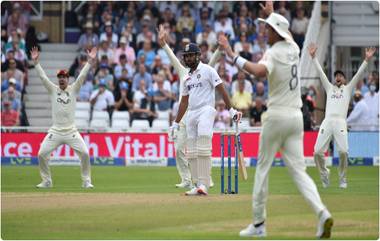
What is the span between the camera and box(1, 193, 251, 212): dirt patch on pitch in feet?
46.9

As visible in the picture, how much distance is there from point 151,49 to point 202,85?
13.4 m

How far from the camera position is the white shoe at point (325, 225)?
10.8 m

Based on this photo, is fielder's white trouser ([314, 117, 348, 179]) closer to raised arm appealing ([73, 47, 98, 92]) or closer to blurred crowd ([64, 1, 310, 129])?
raised arm appealing ([73, 47, 98, 92])

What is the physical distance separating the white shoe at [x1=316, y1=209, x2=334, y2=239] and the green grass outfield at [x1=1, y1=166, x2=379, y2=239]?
0.79 ft

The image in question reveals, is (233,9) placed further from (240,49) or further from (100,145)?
(100,145)

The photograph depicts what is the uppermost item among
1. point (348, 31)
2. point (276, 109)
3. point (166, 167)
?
point (348, 31)

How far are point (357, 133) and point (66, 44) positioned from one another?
922cm

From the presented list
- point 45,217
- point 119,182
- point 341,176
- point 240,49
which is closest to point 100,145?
point 240,49

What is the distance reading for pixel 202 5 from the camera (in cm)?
Result: 2928

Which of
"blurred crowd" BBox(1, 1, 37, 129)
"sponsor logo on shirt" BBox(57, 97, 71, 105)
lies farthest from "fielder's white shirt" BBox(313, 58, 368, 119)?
"blurred crowd" BBox(1, 1, 37, 129)

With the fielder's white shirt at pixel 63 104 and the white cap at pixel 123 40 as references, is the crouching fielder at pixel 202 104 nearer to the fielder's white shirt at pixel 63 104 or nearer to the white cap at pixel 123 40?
the fielder's white shirt at pixel 63 104

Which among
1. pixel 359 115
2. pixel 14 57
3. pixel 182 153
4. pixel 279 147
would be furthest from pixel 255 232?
pixel 14 57

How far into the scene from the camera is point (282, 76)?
1116 centimetres

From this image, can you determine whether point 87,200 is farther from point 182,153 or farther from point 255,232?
point 255,232
